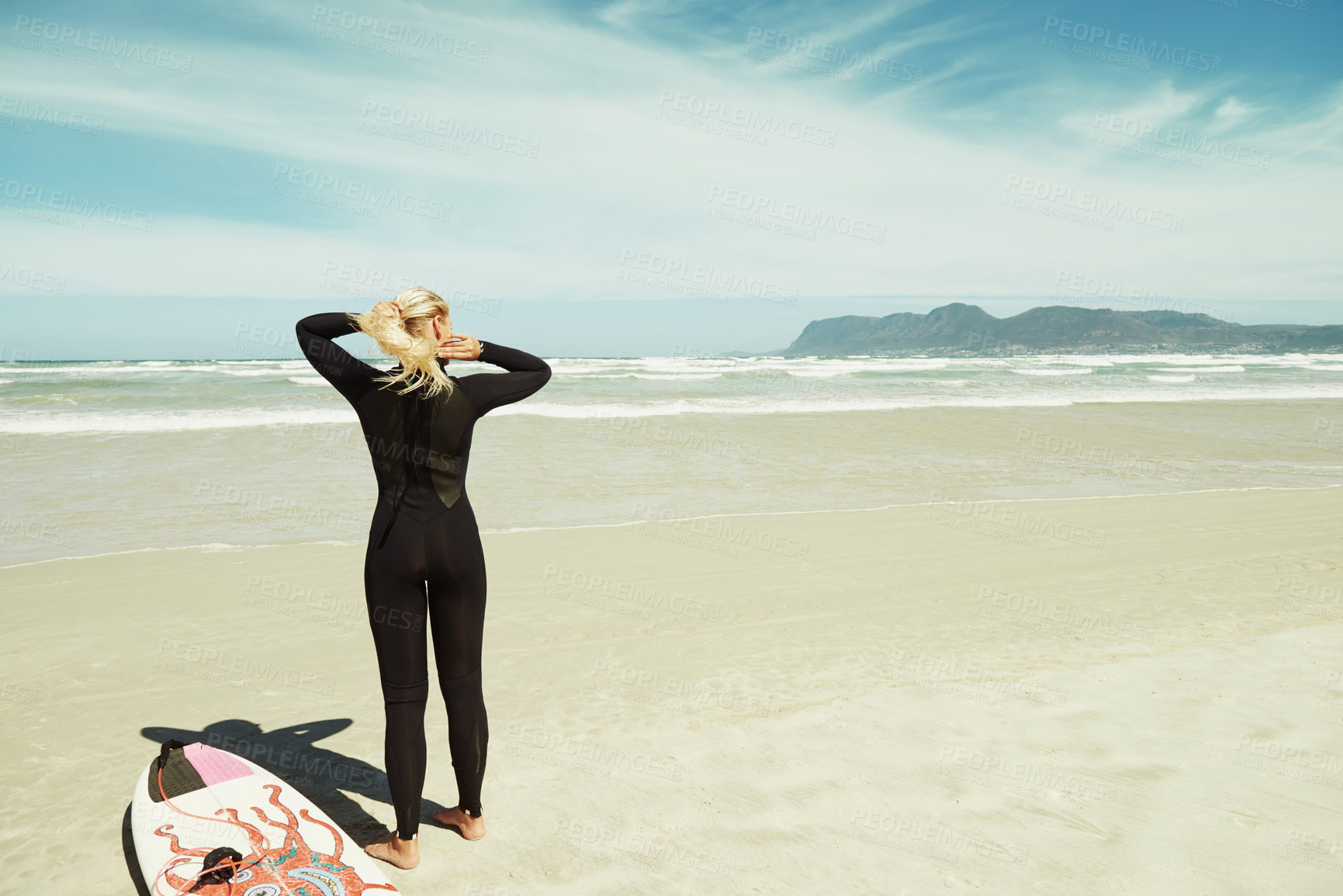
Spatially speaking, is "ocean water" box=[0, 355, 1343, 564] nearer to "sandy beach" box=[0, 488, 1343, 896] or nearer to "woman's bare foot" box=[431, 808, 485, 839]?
"sandy beach" box=[0, 488, 1343, 896]

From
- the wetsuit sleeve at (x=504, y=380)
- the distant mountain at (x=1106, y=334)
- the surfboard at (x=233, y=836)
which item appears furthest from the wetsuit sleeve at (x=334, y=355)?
the distant mountain at (x=1106, y=334)

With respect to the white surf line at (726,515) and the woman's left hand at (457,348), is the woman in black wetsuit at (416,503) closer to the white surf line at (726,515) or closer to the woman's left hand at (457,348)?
the woman's left hand at (457,348)

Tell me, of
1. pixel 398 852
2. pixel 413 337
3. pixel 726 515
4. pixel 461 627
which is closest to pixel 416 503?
pixel 461 627

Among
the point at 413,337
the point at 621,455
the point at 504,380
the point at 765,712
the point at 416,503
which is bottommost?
the point at 765,712

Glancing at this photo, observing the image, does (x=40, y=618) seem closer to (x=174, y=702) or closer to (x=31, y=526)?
(x=174, y=702)

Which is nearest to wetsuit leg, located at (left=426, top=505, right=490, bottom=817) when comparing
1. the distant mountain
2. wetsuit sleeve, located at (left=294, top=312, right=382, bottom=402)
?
wetsuit sleeve, located at (left=294, top=312, right=382, bottom=402)

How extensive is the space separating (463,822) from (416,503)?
4.41 feet

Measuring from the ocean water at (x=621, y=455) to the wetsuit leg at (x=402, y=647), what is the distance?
5.44m

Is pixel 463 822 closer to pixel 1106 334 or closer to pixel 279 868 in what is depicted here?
pixel 279 868

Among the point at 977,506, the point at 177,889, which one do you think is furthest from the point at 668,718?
the point at 977,506

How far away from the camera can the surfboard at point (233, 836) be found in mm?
2562

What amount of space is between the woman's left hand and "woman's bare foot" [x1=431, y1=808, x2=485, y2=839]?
6.00 feet

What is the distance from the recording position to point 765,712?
4.03 meters

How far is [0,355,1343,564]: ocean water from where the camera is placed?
8.81 meters
